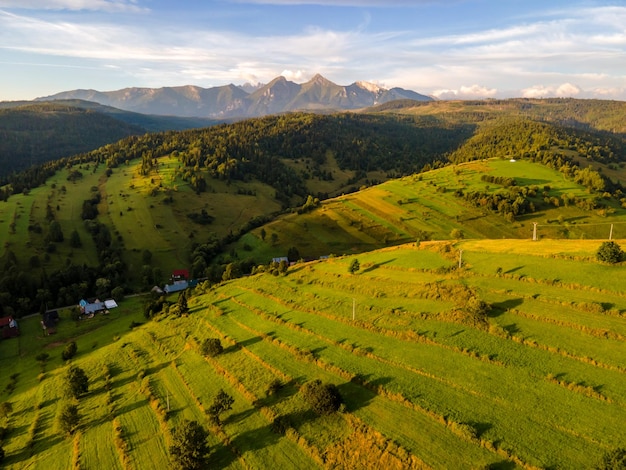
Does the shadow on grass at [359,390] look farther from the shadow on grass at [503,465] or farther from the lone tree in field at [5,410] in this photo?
the lone tree in field at [5,410]

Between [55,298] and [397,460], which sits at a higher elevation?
[397,460]

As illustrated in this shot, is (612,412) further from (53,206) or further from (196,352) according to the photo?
(53,206)

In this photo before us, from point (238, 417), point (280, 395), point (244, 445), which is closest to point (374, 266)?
point (280, 395)

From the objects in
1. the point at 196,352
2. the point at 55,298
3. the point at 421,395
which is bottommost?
the point at 55,298

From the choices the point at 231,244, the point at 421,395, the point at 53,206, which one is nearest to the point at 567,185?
the point at 231,244

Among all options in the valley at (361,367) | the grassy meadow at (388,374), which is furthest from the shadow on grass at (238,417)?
the valley at (361,367)

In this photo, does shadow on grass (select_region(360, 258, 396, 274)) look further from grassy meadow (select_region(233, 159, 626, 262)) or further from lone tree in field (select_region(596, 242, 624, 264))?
grassy meadow (select_region(233, 159, 626, 262))
